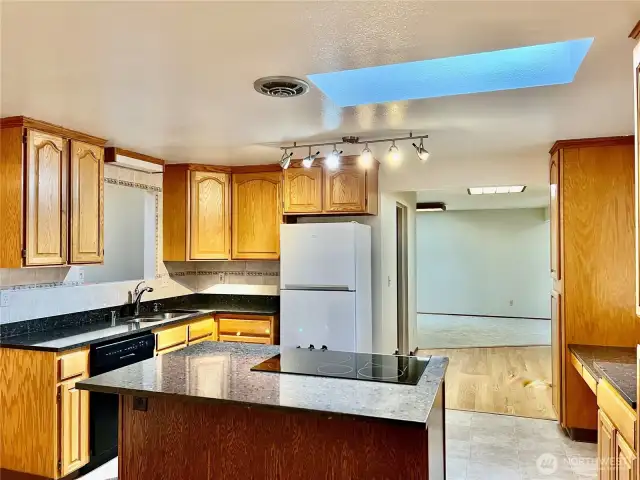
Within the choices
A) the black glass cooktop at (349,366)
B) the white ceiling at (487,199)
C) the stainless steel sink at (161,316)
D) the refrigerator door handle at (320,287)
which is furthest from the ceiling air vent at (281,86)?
the white ceiling at (487,199)

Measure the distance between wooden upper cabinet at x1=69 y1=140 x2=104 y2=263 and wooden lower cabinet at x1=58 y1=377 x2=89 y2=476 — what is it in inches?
35.3

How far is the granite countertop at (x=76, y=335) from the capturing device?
114 inches

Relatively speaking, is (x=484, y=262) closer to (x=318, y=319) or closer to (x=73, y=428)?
(x=318, y=319)

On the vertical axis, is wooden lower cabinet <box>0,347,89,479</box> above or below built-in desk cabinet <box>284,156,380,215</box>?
below

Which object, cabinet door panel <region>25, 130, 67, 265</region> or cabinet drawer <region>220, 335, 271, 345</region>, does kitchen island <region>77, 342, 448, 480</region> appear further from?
cabinet drawer <region>220, 335, 271, 345</region>

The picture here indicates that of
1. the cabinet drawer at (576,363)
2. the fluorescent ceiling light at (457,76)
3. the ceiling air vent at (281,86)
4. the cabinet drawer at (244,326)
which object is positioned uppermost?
the fluorescent ceiling light at (457,76)

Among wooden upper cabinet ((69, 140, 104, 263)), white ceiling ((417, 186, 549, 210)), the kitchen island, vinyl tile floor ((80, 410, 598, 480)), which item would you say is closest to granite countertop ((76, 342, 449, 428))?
the kitchen island

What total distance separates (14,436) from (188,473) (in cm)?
149

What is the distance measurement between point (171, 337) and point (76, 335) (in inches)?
31.3

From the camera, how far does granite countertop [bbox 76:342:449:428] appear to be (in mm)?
1812

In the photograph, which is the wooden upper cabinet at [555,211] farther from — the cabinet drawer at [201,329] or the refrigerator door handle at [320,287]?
the cabinet drawer at [201,329]

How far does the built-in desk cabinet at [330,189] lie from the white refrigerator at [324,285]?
22cm

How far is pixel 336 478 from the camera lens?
201 centimetres

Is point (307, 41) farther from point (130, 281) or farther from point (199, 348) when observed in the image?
point (130, 281)
